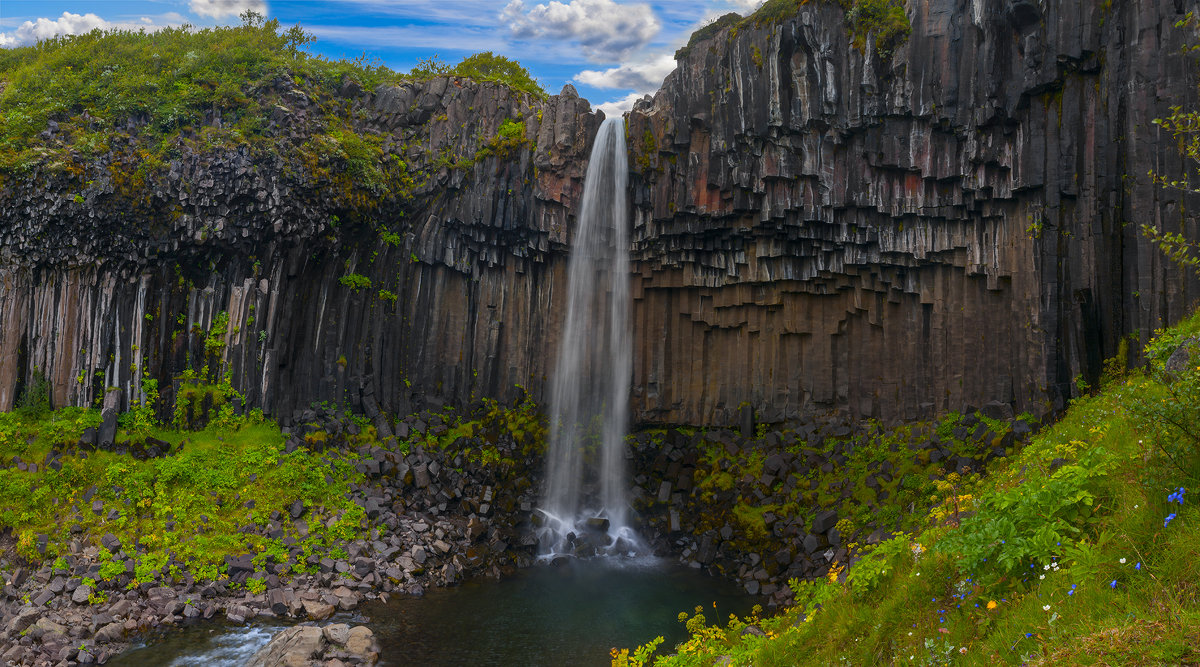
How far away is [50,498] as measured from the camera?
19.3 meters

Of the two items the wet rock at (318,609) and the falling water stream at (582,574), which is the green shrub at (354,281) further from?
the wet rock at (318,609)

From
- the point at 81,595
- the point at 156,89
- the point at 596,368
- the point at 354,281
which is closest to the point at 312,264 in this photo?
the point at 354,281

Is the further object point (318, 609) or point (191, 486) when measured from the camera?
point (191, 486)

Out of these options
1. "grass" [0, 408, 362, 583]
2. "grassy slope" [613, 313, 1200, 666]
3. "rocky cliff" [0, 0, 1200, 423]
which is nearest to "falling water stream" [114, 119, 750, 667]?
"rocky cliff" [0, 0, 1200, 423]

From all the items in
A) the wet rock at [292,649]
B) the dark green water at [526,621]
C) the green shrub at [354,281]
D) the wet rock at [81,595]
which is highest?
the green shrub at [354,281]

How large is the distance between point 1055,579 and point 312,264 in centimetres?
2374

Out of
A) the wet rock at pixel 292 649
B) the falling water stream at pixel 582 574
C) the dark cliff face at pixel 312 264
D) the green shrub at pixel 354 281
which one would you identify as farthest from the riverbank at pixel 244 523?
the green shrub at pixel 354 281

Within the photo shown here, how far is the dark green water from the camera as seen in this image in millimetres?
15078

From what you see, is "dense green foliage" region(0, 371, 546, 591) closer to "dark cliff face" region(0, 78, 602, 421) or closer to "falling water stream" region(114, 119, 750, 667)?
"dark cliff face" region(0, 78, 602, 421)

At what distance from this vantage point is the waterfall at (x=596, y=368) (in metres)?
24.6

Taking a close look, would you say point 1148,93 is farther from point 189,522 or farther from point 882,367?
point 189,522

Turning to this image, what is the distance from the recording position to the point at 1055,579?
5504 mm

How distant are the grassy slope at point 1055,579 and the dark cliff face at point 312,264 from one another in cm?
1922

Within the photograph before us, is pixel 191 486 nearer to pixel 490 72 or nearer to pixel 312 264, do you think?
pixel 312 264
